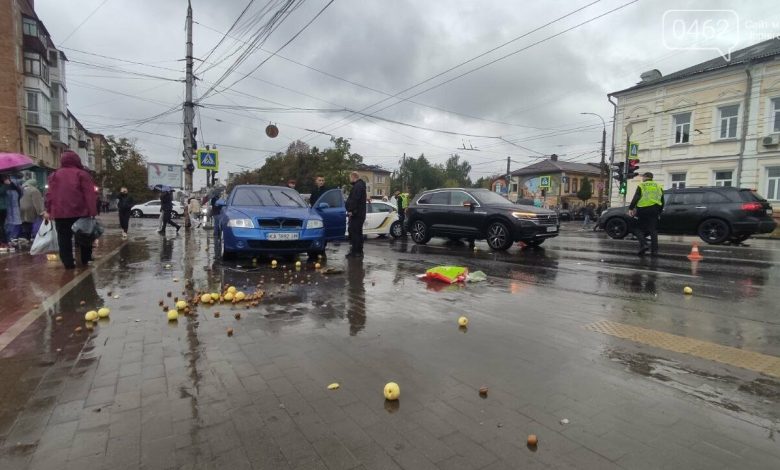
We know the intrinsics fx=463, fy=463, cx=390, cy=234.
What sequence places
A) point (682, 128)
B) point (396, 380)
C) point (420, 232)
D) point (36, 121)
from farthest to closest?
point (36, 121), point (682, 128), point (420, 232), point (396, 380)

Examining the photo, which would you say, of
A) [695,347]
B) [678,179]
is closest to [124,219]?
[695,347]

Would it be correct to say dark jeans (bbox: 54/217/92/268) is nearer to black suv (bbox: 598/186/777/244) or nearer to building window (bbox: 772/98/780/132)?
black suv (bbox: 598/186/777/244)

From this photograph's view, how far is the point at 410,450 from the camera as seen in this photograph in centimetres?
239

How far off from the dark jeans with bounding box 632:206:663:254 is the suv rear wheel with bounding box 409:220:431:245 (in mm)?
5471

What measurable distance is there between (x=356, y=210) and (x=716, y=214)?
11394 millimetres

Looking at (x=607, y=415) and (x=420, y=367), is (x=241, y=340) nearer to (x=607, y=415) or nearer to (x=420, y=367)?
(x=420, y=367)

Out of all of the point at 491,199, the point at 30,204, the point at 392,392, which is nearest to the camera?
the point at 392,392

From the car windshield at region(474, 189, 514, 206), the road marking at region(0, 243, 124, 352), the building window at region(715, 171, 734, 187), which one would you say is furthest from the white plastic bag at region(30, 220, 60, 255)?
the building window at region(715, 171, 734, 187)

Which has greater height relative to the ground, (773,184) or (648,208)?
(773,184)

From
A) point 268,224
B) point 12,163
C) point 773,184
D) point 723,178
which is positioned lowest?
point 268,224

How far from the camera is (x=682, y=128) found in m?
29.6

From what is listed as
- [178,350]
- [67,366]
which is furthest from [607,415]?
[67,366]

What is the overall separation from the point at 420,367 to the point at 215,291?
12.5ft

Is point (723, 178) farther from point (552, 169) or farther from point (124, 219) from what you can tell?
point (552, 169)
